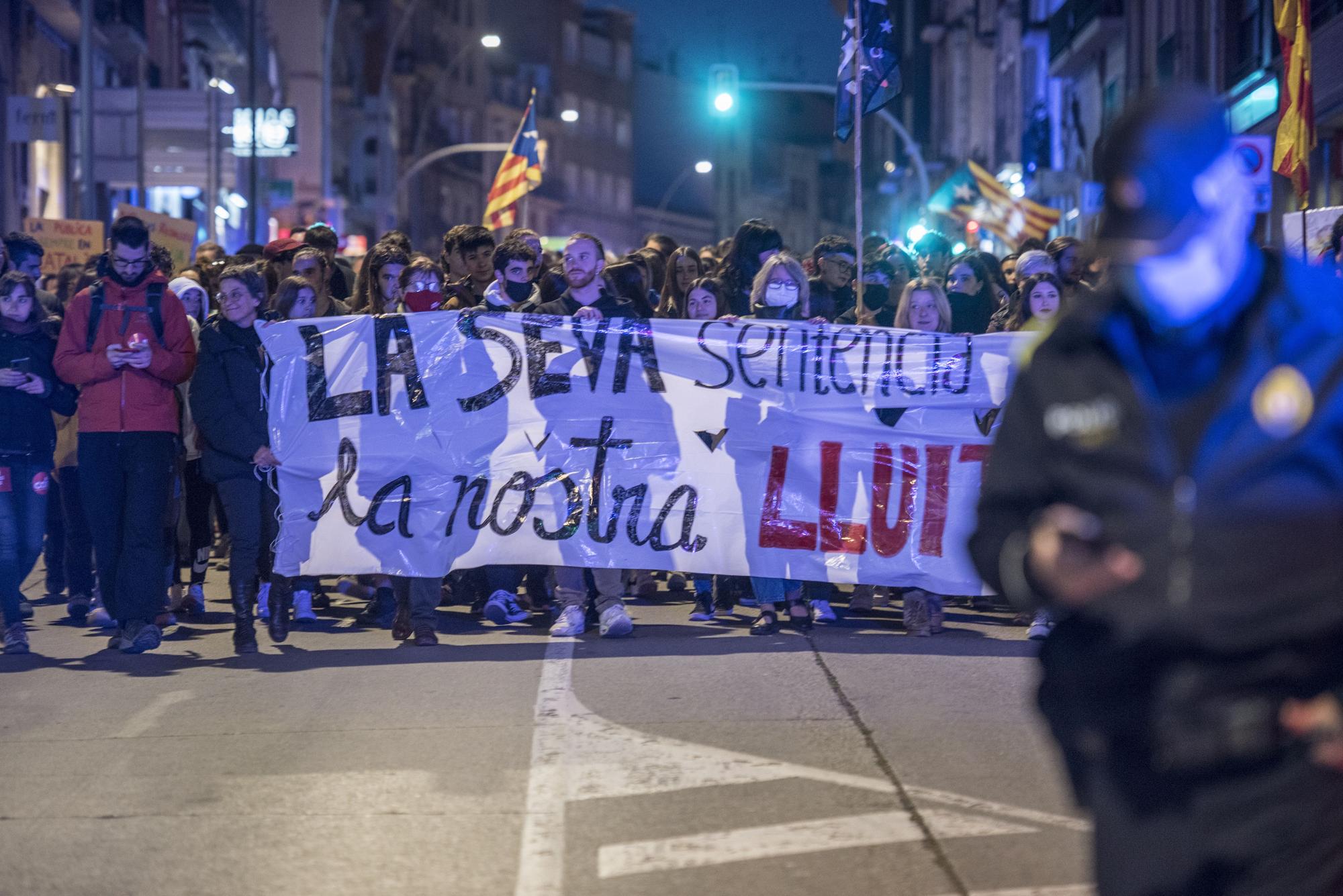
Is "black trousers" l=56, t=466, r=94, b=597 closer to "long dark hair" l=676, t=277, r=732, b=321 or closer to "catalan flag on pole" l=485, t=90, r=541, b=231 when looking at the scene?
"long dark hair" l=676, t=277, r=732, b=321

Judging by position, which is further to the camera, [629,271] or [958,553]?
[629,271]

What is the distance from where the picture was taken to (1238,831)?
8.95 feet

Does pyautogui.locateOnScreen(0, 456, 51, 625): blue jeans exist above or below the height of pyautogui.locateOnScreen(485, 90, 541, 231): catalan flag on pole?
below

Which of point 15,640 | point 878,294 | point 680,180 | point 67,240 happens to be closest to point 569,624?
point 15,640

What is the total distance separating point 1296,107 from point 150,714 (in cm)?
865

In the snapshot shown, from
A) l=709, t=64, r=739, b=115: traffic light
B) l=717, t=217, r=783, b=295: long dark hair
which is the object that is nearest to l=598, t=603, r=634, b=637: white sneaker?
l=717, t=217, r=783, b=295: long dark hair

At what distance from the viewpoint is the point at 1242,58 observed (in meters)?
25.2

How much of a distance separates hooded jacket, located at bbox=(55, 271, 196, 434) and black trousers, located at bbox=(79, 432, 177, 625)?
75 millimetres

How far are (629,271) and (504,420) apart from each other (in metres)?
2.12

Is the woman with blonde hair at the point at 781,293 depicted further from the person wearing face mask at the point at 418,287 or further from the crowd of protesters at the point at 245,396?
the person wearing face mask at the point at 418,287

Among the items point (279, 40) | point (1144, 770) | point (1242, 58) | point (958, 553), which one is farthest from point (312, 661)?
point (279, 40)

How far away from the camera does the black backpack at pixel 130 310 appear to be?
9086mm

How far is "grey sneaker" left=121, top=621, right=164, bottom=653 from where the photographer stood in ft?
30.1

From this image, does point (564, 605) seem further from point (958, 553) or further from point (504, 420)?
point (958, 553)
